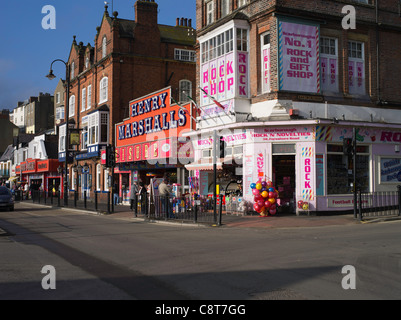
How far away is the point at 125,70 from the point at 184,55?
585cm

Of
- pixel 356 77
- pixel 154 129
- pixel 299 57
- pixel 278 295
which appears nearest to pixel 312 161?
pixel 299 57

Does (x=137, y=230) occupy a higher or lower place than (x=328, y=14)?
lower

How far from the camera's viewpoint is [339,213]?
1956 centimetres

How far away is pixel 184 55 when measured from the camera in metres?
38.4

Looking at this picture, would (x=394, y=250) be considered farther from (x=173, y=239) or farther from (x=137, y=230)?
(x=137, y=230)

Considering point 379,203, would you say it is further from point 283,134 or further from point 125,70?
point 125,70

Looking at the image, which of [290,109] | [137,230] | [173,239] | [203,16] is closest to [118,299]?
[173,239]

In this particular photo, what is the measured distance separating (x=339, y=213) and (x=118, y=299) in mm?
15248

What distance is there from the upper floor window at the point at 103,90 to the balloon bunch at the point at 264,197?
21.5 metres

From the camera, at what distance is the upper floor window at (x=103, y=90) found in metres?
36.7

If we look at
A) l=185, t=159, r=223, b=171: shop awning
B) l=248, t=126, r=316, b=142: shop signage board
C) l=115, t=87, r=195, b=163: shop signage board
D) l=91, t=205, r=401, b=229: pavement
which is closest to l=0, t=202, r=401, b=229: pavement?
l=91, t=205, r=401, b=229: pavement

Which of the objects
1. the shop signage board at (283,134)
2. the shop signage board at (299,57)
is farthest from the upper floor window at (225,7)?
the shop signage board at (283,134)

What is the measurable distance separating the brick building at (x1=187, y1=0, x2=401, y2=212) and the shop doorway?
47 mm

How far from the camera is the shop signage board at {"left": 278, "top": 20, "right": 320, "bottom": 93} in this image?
19719 mm
